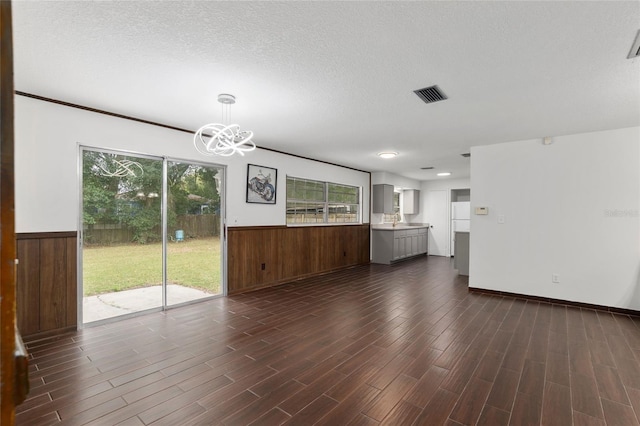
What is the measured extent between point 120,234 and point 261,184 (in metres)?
2.30

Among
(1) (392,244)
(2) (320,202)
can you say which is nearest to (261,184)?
(2) (320,202)

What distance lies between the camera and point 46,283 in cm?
327

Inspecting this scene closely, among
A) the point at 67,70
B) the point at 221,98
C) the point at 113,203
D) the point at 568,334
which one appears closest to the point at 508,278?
the point at 568,334

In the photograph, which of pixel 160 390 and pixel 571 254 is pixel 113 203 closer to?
pixel 160 390

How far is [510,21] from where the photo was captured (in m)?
1.93

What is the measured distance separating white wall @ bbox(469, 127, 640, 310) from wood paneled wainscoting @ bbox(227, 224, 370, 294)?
9.70 ft

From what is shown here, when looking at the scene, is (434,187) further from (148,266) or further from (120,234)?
(120,234)

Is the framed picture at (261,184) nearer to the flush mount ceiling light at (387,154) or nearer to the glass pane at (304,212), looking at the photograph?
the glass pane at (304,212)

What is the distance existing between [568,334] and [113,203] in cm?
553

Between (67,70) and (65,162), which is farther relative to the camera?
(65,162)

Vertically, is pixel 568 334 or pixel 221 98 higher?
pixel 221 98

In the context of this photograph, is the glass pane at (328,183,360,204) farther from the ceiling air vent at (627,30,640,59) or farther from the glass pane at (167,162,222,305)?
the ceiling air vent at (627,30,640,59)

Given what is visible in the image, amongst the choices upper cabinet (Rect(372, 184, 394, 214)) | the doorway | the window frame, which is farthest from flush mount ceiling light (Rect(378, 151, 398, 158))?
the doorway

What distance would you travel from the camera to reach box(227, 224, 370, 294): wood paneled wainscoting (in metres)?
5.10
